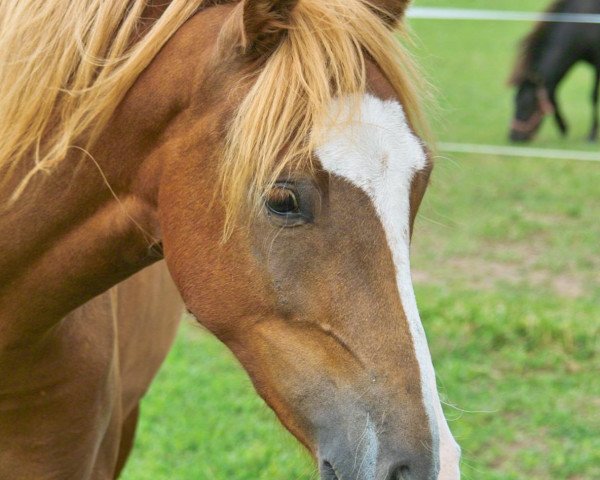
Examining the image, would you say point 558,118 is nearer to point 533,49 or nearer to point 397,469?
point 533,49

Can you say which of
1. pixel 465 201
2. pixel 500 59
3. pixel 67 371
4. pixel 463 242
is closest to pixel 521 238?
pixel 463 242

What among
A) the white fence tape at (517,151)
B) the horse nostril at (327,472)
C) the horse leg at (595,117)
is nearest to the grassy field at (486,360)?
the horse nostril at (327,472)

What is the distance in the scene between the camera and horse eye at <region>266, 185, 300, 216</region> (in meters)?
1.61

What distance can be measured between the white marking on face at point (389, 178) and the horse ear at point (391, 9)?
0.31 metres

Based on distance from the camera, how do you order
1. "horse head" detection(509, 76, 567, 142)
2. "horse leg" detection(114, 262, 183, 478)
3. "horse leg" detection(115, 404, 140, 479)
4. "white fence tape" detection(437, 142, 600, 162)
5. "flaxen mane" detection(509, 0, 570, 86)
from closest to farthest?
1. "horse leg" detection(114, 262, 183, 478)
2. "horse leg" detection(115, 404, 140, 479)
3. "white fence tape" detection(437, 142, 600, 162)
4. "horse head" detection(509, 76, 567, 142)
5. "flaxen mane" detection(509, 0, 570, 86)

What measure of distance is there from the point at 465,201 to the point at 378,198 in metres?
5.74

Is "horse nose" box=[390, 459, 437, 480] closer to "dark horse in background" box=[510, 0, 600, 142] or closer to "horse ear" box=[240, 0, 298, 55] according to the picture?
"horse ear" box=[240, 0, 298, 55]

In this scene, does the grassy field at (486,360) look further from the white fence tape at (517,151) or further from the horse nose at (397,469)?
the white fence tape at (517,151)

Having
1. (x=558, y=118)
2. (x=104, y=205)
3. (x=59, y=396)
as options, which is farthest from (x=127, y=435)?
(x=558, y=118)

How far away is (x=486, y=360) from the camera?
4.61 meters

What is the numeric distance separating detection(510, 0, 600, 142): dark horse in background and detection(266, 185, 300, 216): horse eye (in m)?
8.53

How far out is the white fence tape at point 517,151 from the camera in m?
8.62

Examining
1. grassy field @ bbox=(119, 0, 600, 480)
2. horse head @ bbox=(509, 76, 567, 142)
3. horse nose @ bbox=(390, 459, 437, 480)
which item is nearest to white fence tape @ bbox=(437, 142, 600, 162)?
horse head @ bbox=(509, 76, 567, 142)

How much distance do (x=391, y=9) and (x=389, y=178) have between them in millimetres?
466
